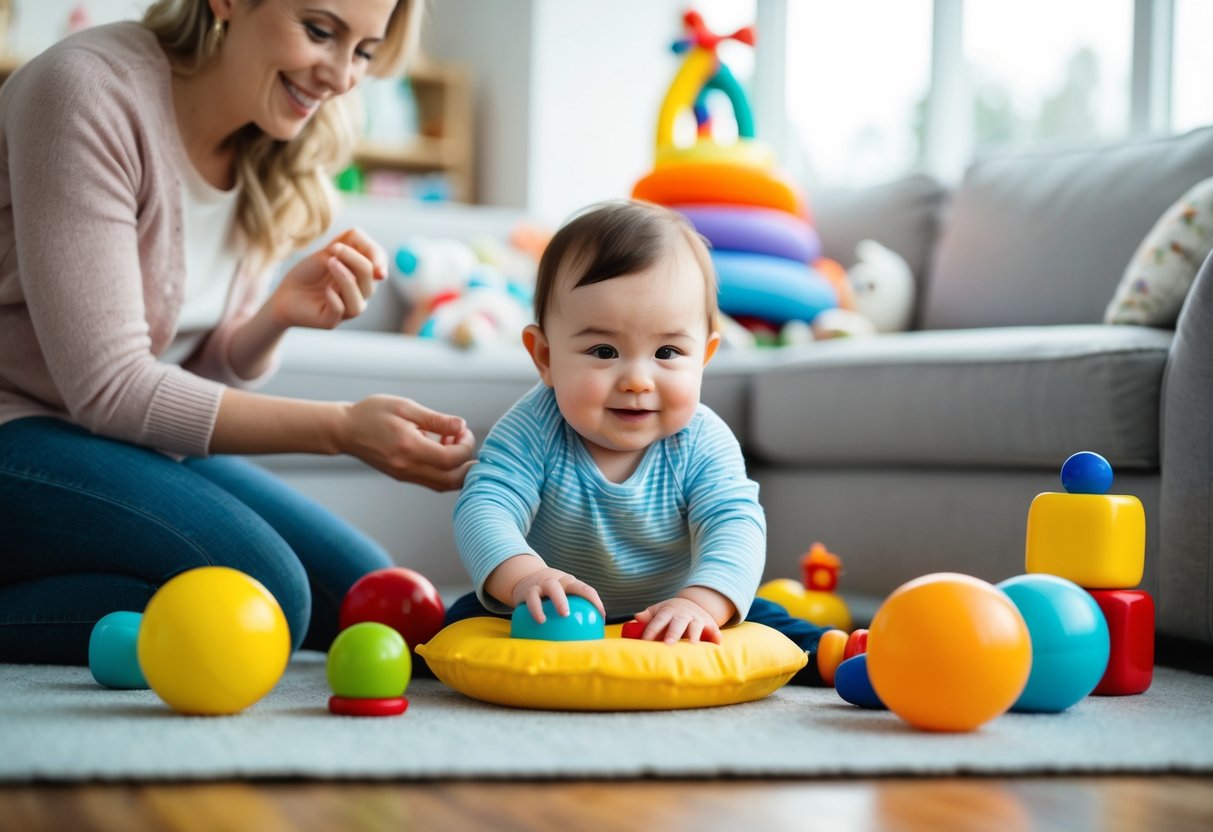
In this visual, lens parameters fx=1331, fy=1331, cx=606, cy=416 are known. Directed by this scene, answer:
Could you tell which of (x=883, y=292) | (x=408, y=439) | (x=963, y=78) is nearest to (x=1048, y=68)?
(x=963, y=78)

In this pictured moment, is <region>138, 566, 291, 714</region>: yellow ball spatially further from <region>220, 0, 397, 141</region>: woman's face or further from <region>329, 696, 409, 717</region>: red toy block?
<region>220, 0, 397, 141</region>: woman's face

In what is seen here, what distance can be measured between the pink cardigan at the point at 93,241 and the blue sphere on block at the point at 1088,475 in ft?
3.35

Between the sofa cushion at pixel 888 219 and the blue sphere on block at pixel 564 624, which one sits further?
the sofa cushion at pixel 888 219

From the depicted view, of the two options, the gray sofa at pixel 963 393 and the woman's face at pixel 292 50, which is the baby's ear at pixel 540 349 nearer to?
the woman's face at pixel 292 50

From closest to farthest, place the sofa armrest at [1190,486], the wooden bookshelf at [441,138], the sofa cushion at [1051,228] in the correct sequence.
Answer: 1. the sofa armrest at [1190,486]
2. the sofa cushion at [1051,228]
3. the wooden bookshelf at [441,138]

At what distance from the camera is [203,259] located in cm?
188

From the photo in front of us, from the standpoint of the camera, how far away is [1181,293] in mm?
2209

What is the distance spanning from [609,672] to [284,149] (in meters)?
1.00

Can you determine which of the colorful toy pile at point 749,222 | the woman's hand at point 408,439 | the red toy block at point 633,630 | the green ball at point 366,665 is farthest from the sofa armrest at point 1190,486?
the colorful toy pile at point 749,222

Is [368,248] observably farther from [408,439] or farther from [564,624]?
[564,624]

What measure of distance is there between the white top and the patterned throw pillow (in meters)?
1.47

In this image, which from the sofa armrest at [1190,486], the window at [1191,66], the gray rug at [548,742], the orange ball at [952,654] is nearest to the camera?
the gray rug at [548,742]

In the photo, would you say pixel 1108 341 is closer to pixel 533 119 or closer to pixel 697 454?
pixel 697 454

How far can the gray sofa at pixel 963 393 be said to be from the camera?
1.83 metres
